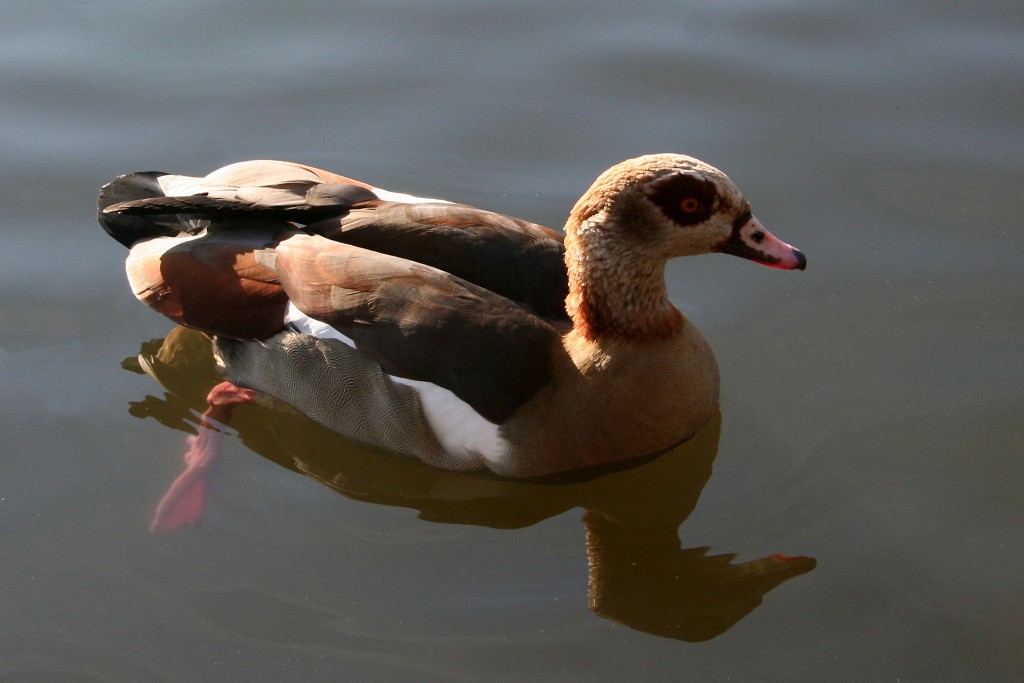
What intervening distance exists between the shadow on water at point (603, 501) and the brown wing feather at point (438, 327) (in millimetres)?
446

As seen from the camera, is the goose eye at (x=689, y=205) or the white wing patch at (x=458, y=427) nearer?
the goose eye at (x=689, y=205)

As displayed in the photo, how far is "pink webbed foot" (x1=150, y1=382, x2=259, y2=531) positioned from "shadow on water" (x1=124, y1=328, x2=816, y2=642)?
0.19ft

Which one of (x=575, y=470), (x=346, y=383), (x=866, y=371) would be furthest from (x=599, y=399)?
(x=866, y=371)

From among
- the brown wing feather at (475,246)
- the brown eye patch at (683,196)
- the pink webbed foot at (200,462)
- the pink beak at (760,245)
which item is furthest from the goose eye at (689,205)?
the pink webbed foot at (200,462)

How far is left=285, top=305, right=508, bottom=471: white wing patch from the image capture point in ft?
16.5

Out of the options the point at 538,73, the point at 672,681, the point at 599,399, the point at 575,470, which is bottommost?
the point at 672,681

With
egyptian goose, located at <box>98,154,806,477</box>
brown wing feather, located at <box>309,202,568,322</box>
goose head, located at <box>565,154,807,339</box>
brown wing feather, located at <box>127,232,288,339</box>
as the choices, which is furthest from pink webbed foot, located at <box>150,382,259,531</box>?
goose head, located at <box>565,154,807,339</box>

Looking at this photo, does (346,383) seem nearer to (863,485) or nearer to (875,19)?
(863,485)

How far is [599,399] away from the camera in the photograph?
502 cm

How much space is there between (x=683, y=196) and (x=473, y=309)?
93 cm

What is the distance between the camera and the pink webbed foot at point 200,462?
16.8 feet

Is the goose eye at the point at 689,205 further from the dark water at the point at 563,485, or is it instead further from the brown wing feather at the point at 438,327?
the dark water at the point at 563,485

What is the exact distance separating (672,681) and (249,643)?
154 centimetres

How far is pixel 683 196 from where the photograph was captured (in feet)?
15.9
